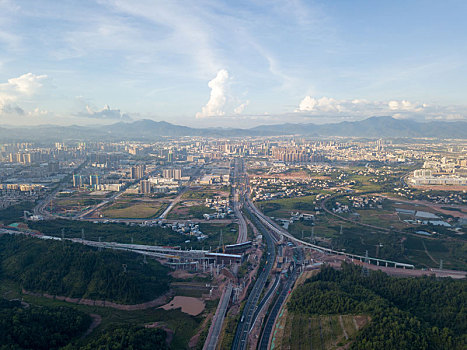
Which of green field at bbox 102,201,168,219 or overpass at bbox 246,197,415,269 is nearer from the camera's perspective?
overpass at bbox 246,197,415,269

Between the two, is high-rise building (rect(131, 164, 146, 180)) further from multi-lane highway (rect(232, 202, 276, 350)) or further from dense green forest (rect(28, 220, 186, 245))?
multi-lane highway (rect(232, 202, 276, 350))

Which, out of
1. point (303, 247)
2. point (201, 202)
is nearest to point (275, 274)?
point (303, 247)

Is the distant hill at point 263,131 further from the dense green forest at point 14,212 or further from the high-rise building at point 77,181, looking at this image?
the dense green forest at point 14,212

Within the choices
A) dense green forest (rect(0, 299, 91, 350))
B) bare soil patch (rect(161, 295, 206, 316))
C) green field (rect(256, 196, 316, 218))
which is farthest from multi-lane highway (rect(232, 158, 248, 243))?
dense green forest (rect(0, 299, 91, 350))

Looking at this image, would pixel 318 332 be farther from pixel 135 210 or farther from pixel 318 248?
pixel 135 210

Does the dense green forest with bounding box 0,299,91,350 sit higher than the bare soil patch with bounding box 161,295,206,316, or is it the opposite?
the dense green forest with bounding box 0,299,91,350

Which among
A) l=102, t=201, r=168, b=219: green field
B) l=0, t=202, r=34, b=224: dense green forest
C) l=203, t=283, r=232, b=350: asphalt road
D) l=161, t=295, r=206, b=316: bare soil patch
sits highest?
l=0, t=202, r=34, b=224: dense green forest

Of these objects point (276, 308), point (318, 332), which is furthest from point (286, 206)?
point (318, 332)
